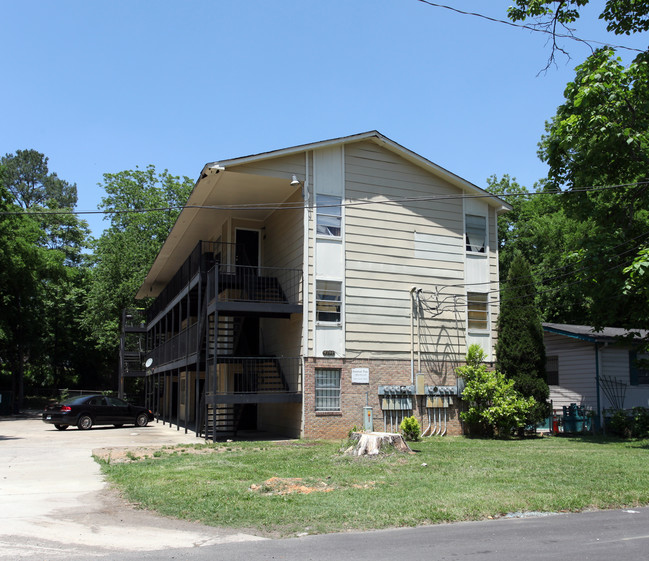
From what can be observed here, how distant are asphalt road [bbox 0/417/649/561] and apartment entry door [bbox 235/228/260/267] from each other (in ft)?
48.0

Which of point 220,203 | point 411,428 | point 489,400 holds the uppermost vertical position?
point 220,203

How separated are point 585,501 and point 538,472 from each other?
8.44 ft

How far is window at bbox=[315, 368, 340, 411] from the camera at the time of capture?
19.0 meters

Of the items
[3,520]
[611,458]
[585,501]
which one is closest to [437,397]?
[611,458]

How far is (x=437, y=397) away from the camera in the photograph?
20.6 m

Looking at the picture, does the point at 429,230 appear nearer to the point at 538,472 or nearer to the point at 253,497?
the point at 538,472

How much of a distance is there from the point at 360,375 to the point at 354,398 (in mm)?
717

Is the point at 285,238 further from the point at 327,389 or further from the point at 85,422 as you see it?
the point at 85,422

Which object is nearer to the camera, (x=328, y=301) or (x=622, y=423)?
(x=622, y=423)

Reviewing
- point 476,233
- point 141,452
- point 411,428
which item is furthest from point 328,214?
point 141,452

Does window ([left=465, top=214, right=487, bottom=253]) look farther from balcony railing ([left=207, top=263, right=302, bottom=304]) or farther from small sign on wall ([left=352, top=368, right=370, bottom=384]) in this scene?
balcony railing ([left=207, top=263, right=302, bottom=304])

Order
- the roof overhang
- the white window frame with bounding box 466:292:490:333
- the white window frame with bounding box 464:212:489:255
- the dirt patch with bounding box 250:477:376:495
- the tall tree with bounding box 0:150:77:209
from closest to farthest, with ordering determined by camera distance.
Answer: the dirt patch with bounding box 250:477:376:495 < the roof overhang < the white window frame with bounding box 466:292:490:333 < the white window frame with bounding box 464:212:489:255 < the tall tree with bounding box 0:150:77:209

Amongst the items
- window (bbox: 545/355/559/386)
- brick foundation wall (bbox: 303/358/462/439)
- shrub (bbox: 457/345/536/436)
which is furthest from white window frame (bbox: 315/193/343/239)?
window (bbox: 545/355/559/386)

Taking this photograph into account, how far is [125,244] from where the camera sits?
44.6 metres
